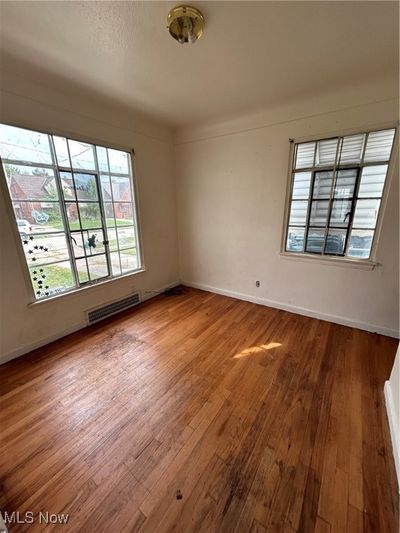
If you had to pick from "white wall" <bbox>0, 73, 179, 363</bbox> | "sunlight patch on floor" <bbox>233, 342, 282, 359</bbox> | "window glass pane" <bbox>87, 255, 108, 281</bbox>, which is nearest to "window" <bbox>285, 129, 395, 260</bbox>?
"sunlight patch on floor" <bbox>233, 342, 282, 359</bbox>

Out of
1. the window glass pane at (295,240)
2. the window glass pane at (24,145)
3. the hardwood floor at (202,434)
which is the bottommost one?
the hardwood floor at (202,434)

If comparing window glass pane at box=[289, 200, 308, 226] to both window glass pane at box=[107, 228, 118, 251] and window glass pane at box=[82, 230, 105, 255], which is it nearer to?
window glass pane at box=[107, 228, 118, 251]

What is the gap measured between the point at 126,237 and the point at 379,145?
313cm

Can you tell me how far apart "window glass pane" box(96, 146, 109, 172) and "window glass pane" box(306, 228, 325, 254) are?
2.68m

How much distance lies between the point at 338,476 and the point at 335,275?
196 centimetres

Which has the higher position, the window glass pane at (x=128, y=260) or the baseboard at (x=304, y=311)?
the window glass pane at (x=128, y=260)

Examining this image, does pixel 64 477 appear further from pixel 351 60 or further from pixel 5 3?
pixel 351 60

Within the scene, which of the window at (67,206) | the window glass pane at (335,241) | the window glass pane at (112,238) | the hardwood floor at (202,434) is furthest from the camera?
the window glass pane at (112,238)

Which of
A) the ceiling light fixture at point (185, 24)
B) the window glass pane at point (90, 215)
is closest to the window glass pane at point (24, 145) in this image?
the window glass pane at point (90, 215)

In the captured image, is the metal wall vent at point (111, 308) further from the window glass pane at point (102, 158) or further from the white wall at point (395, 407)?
the white wall at point (395, 407)

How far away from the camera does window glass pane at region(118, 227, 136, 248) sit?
3.01 meters

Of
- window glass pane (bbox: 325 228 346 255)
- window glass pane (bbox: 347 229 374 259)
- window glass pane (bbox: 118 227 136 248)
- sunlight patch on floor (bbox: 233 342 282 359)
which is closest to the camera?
sunlight patch on floor (bbox: 233 342 282 359)

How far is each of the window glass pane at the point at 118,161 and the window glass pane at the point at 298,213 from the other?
2271 mm

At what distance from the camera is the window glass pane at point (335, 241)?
253cm
